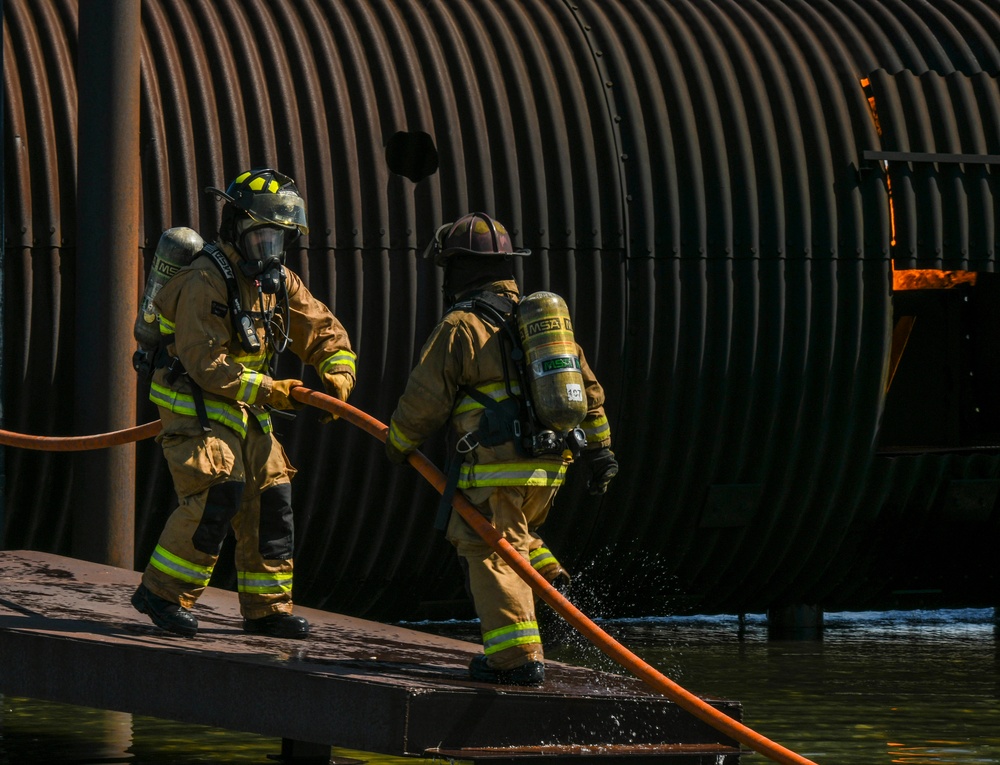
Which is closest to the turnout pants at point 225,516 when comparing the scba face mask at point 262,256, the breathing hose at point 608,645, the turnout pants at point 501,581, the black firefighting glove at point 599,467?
the scba face mask at point 262,256

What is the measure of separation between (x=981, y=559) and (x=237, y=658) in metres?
6.06

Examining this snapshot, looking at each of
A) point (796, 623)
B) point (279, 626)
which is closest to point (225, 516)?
point (279, 626)

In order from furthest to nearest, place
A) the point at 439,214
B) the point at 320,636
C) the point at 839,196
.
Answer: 1. the point at 839,196
2. the point at 439,214
3. the point at 320,636

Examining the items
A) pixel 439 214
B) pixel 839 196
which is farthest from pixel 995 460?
pixel 439 214

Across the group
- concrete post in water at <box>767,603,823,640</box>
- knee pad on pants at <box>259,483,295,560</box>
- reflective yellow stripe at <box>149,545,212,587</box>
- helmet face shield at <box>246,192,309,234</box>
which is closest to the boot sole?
reflective yellow stripe at <box>149,545,212,587</box>

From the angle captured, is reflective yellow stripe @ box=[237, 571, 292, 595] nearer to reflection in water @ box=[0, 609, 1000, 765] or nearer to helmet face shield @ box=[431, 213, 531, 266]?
reflection in water @ box=[0, 609, 1000, 765]

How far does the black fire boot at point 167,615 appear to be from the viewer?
627 cm

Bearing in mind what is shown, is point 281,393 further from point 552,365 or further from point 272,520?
point 552,365

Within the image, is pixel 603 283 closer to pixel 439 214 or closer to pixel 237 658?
pixel 439 214

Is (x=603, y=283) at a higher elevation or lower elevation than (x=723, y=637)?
higher

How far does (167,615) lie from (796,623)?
540cm

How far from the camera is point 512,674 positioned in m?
5.80

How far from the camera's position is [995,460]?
10.2m

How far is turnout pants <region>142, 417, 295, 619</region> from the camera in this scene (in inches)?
246
